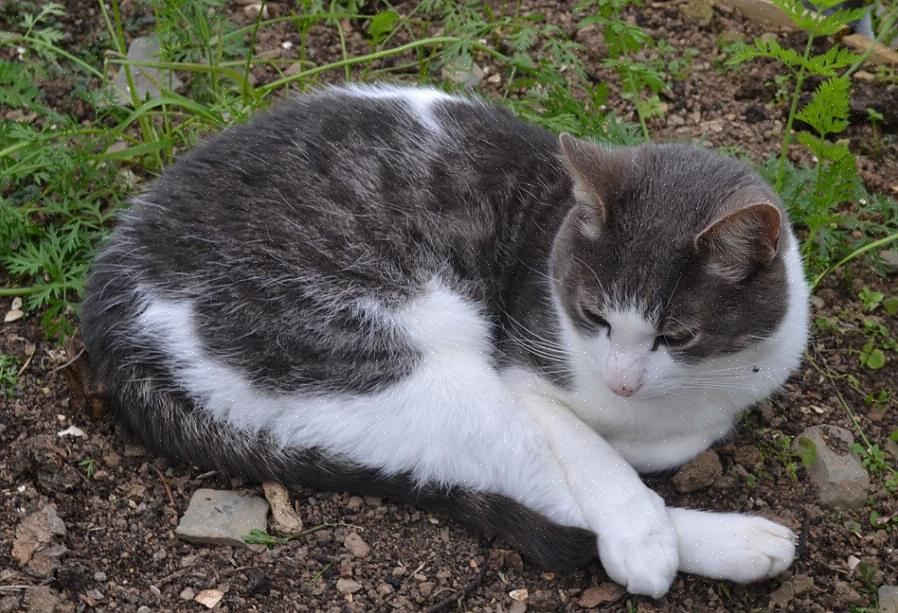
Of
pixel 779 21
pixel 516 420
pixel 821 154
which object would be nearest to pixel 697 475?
pixel 516 420

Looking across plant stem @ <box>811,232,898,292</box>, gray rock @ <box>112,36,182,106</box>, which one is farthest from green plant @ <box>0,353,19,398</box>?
plant stem @ <box>811,232,898,292</box>

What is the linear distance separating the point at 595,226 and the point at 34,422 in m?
1.96

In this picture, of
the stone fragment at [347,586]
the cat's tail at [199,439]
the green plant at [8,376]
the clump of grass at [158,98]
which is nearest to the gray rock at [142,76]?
the clump of grass at [158,98]

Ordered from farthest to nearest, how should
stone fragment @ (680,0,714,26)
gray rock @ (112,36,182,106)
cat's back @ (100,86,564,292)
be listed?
stone fragment @ (680,0,714,26)
gray rock @ (112,36,182,106)
cat's back @ (100,86,564,292)

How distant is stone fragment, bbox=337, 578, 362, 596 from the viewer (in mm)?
3023

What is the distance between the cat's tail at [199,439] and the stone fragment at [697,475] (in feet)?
2.10

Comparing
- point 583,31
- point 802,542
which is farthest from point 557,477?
point 583,31

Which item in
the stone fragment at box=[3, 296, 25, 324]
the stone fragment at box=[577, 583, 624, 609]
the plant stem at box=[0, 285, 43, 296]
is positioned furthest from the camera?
the stone fragment at box=[3, 296, 25, 324]

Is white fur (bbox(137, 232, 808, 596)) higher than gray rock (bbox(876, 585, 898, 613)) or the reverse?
higher

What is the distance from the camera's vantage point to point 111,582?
9.84 ft

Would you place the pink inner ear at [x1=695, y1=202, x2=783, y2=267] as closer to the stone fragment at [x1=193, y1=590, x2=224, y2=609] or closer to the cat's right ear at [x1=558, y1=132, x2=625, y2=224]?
the cat's right ear at [x1=558, y1=132, x2=625, y2=224]

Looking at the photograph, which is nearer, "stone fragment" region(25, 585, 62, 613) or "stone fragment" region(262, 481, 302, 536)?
"stone fragment" region(25, 585, 62, 613)

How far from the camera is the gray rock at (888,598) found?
3043mm

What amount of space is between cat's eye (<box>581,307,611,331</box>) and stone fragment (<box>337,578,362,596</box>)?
3.37 ft
